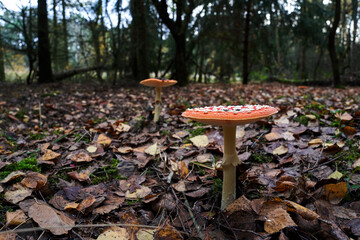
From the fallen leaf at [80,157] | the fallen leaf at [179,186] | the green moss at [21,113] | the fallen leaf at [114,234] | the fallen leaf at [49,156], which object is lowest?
the fallen leaf at [114,234]

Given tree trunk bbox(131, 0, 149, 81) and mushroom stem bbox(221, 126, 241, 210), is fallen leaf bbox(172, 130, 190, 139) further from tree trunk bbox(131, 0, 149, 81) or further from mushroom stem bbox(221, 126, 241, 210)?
tree trunk bbox(131, 0, 149, 81)

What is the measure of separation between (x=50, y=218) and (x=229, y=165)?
1168 mm

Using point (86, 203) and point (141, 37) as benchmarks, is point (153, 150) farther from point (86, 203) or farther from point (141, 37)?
point (141, 37)

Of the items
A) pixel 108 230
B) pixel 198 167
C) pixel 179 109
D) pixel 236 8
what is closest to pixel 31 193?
pixel 108 230

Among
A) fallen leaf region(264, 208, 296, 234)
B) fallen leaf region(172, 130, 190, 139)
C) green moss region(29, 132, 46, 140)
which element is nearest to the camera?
fallen leaf region(264, 208, 296, 234)

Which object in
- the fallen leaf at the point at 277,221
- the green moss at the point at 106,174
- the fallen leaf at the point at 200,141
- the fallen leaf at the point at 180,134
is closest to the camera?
the fallen leaf at the point at 277,221

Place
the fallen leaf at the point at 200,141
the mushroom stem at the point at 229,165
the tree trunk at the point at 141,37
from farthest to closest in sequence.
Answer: the tree trunk at the point at 141,37
the fallen leaf at the point at 200,141
the mushroom stem at the point at 229,165

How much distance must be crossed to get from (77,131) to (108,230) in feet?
7.22

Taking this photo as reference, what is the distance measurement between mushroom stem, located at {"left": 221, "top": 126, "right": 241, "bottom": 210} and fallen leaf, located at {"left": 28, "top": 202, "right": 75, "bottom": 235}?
3.26 ft

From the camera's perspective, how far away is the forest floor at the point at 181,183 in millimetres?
1333

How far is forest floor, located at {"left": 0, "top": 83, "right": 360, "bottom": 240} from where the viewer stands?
1333 millimetres

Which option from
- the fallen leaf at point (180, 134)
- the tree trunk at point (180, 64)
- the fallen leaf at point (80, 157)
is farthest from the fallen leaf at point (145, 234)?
the tree trunk at point (180, 64)

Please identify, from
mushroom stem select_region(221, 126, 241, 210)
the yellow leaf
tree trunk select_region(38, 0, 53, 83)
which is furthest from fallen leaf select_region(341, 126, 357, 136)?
tree trunk select_region(38, 0, 53, 83)

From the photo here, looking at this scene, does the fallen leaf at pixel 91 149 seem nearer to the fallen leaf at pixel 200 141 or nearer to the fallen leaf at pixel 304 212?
the fallen leaf at pixel 200 141
